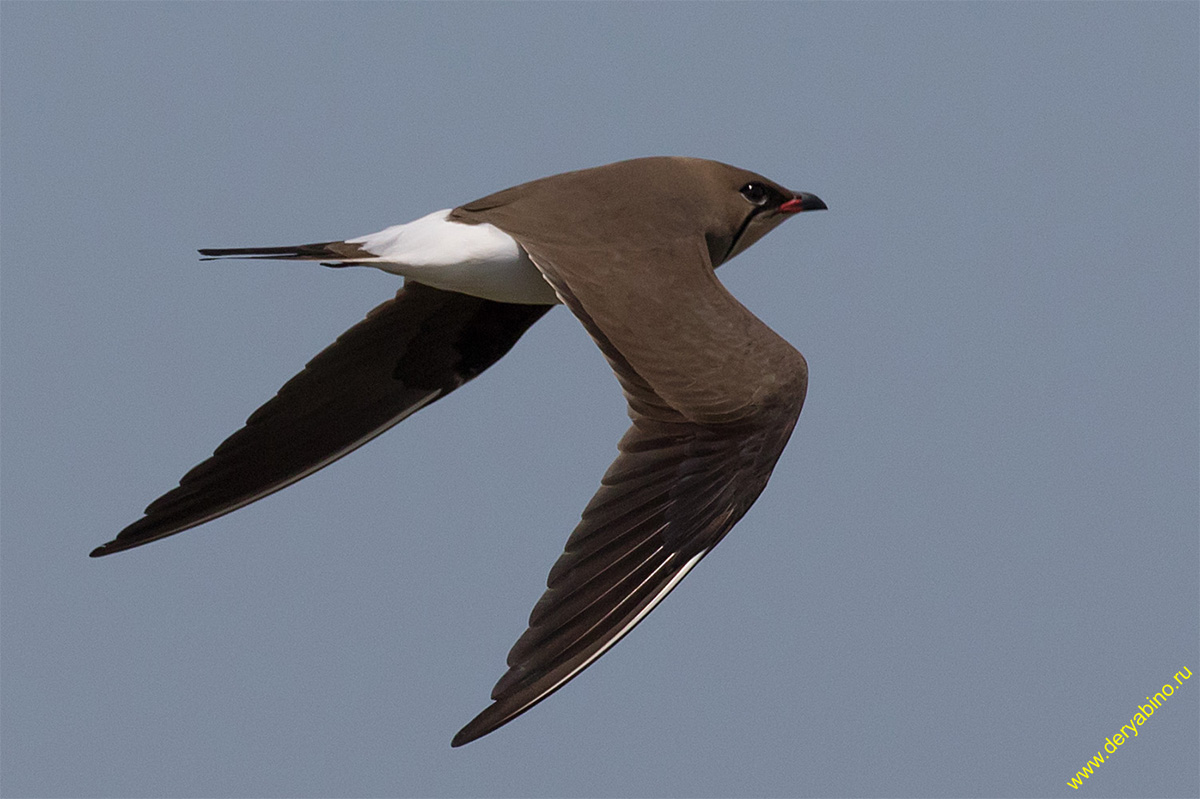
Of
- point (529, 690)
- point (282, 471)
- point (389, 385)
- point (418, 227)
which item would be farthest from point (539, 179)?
point (529, 690)

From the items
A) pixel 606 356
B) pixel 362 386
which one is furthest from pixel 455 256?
pixel 362 386

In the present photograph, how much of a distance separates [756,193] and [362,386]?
1.61 meters

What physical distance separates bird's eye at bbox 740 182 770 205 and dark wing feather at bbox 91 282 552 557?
0.87 meters

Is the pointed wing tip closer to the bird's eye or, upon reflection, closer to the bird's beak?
the bird's eye

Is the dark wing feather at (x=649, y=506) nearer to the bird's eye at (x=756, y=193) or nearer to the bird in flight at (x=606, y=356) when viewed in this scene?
the bird in flight at (x=606, y=356)

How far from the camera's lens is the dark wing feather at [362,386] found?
609cm

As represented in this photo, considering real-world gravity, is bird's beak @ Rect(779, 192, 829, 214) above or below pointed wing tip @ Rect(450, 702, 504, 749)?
above

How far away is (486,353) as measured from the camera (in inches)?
246

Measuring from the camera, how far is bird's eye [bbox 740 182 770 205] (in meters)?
6.02

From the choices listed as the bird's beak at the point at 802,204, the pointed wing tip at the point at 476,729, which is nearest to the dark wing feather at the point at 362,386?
the bird's beak at the point at 802,204

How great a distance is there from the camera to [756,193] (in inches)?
238

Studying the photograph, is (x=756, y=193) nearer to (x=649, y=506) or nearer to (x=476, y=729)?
(x=649, y=506)

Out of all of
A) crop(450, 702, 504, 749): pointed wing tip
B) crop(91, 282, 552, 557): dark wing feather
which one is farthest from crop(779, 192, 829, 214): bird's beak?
crop(450, 702, 504, 749): pointed wing tip

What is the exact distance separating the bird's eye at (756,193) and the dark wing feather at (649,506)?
111 cm
